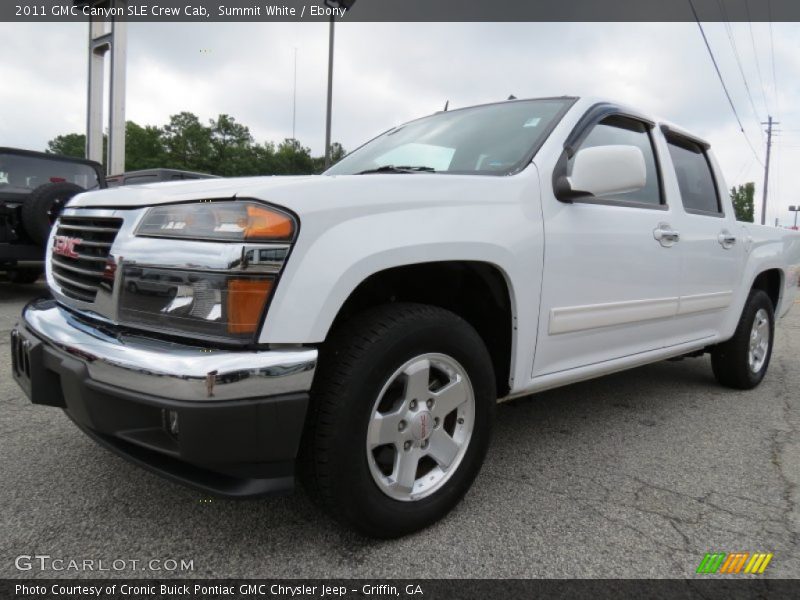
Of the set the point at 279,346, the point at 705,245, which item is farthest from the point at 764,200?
the point at 279,346

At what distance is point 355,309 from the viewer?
1981 mm

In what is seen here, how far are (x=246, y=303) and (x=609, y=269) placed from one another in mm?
1658

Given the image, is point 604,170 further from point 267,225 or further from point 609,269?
point 267,225

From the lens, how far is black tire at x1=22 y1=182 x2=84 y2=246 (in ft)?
19.4

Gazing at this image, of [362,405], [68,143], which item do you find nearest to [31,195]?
[362,405]

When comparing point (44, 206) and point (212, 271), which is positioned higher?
point (44, 206)

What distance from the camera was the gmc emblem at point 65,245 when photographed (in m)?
1.97

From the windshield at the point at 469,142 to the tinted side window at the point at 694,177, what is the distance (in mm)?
1091

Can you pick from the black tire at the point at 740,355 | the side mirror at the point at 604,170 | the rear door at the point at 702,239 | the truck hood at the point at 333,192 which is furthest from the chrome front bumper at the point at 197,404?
the black tire at the point at 740,355

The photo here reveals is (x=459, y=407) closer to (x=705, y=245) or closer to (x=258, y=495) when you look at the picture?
(x=258, y=495)

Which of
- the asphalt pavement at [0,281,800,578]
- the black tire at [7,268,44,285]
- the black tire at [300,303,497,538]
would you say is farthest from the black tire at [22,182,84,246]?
the black tire at [300,303,497,538]

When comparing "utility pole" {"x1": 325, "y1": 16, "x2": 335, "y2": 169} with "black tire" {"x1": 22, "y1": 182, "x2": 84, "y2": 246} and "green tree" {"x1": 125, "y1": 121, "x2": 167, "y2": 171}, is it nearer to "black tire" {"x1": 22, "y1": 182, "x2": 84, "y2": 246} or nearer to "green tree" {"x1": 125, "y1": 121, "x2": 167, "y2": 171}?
"black tire" {"x1": 22, "y1": 182, "x2": 84, "y2": 246}

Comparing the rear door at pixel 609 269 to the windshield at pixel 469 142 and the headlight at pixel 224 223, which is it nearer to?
the windshield at pixel 469 142

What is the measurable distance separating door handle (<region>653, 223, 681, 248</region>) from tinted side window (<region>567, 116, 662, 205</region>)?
16 centimetres
